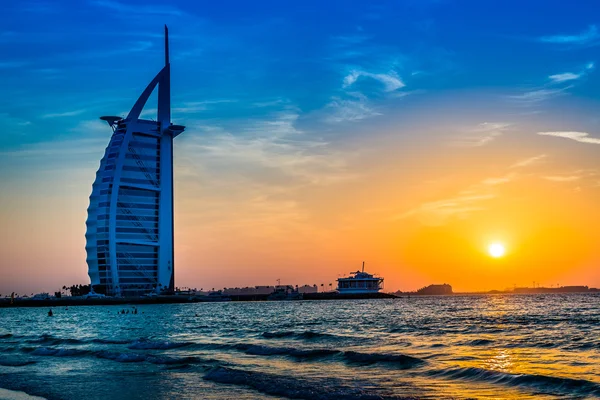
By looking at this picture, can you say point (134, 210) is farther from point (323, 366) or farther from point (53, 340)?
point (323, 366)

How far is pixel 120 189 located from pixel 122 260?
17.4 meters

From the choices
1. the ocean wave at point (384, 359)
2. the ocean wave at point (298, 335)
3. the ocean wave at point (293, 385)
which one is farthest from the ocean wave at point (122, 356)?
the ocean wave at point (298, 335)

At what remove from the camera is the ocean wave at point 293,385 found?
2072cm

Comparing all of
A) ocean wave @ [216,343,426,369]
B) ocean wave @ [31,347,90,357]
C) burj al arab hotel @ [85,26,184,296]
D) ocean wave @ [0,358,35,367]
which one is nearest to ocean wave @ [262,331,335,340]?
ocean wave @ [216,343,426,369]

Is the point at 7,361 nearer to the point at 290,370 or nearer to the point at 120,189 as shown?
the point at 290,370

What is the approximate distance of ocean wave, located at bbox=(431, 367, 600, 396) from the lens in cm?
2111

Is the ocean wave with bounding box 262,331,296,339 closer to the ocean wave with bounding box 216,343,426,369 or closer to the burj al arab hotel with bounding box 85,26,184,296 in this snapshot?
the ocean wave with bounding box 216,343,426,369

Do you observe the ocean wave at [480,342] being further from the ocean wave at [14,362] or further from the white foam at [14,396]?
the white foam at [14,396]

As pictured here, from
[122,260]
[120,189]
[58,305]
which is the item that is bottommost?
[58,305]

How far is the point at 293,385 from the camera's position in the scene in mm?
23078

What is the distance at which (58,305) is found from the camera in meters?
174

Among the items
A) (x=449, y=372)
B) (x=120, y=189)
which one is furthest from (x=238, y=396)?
(x=120, y=189)

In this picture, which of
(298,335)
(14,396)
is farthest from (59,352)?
(14,396)

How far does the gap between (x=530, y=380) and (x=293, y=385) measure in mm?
7989
